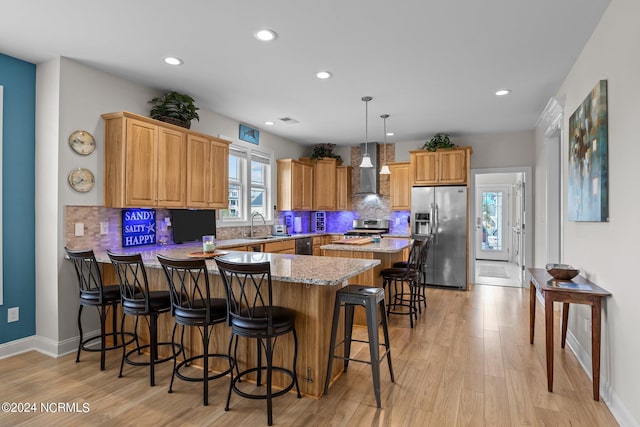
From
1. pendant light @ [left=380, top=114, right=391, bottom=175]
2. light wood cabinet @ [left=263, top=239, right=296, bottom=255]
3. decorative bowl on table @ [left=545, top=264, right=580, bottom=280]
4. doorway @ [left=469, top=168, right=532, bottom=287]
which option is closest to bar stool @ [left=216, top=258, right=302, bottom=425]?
decorative bowl on table @ [left=545, top=264, right=580, bottom=280]

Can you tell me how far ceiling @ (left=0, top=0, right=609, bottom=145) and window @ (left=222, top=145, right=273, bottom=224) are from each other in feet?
3.62

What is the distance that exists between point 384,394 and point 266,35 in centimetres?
287

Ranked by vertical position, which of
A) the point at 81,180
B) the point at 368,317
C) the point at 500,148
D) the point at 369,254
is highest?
the point at 500,148

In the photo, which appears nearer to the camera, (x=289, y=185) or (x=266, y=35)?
(x=266, y=35)

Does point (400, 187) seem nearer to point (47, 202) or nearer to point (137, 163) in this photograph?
point (137, 163)

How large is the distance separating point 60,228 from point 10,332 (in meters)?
1.03

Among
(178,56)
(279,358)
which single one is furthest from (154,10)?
(279,358)

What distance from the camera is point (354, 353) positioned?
323 centimetres

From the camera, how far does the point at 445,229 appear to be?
6.14 meters

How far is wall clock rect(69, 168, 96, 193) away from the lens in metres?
3.32

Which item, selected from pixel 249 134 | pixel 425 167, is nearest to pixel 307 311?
pixel 249 134

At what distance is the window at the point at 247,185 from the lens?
5.59 m

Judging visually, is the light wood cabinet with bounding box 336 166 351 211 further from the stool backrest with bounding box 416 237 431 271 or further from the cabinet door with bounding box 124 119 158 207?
the cabinet door with bounding box 124 119 158 207

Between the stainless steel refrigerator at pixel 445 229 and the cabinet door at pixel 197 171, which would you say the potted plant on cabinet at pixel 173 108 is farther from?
the stainless steel refrigerator at pixel 445 229
